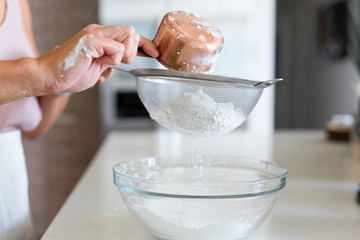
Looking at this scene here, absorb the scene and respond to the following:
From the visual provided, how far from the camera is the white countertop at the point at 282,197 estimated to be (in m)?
0.59

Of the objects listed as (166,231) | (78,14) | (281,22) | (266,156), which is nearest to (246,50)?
(281,22)

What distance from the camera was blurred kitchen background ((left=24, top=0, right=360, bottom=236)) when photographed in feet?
8.68

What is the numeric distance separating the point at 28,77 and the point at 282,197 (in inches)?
20.6

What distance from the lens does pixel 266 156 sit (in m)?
1.20

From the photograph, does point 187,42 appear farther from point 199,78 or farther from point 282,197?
point 282,197

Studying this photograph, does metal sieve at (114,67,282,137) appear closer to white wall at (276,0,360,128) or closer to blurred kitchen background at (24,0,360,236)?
blurred kitchen background at (24,0,360,236)

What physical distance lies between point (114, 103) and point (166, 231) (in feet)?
7.62

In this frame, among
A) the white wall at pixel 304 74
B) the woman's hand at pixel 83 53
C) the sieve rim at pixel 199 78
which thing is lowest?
the white wall at pixel 304 74

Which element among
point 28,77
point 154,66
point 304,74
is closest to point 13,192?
point 28,77

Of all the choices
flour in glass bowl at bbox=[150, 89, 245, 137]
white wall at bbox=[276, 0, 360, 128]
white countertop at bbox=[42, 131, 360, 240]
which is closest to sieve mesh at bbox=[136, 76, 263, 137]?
flour in glass bowl at bbox=[150, 89, 245, 137]

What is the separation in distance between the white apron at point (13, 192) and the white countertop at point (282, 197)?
0.33 feet

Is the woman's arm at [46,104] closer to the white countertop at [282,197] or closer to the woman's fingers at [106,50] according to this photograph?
the white countertop at [282,197]

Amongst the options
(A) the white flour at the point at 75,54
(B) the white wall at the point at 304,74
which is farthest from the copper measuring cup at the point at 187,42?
(B) the white wall at the point at 304,74

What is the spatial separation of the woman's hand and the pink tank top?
22 centimetres
